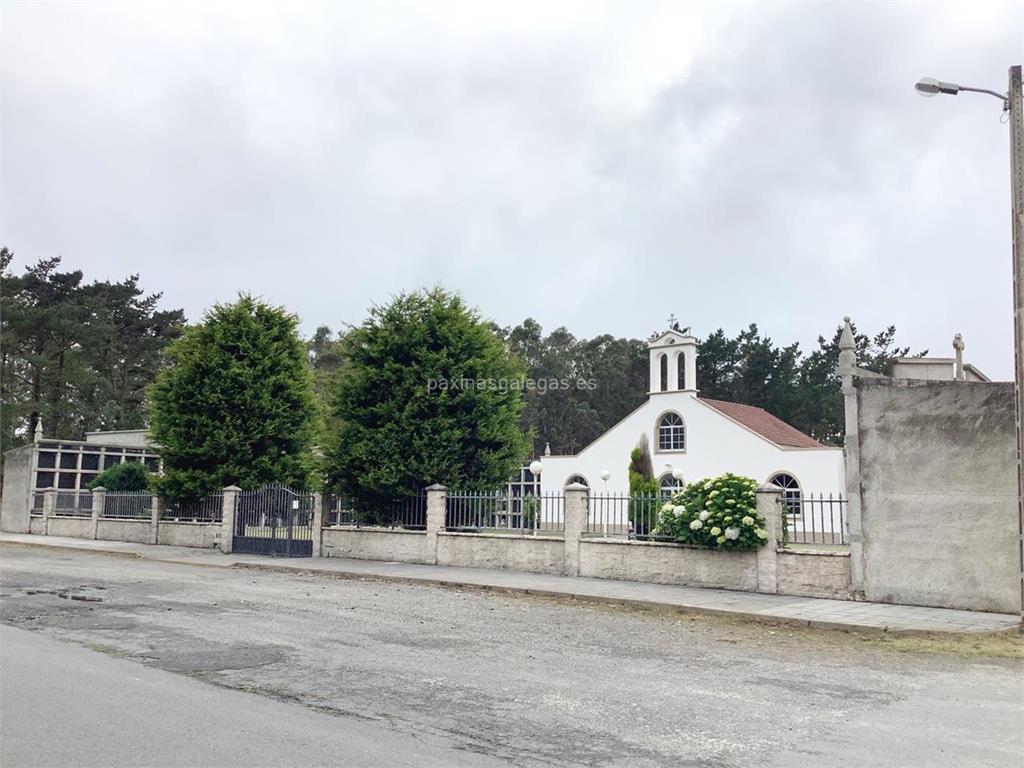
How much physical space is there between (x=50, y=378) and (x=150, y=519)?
29.9m

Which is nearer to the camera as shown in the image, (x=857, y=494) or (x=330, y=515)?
(x=857, y=494)

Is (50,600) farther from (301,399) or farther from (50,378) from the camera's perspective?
(50,378)

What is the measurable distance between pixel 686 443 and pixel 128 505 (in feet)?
83.2

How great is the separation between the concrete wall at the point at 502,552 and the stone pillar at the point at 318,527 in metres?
4.26

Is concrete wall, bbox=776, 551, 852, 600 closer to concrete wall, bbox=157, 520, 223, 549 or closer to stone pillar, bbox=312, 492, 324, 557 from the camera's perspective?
stone pillar, bbox=312, 492, 324, 557

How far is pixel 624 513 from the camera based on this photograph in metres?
17.4

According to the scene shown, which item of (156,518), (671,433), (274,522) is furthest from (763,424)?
(156,518)

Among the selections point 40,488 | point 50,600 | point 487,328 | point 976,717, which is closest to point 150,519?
point 40,488

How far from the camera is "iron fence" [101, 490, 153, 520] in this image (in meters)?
28.7

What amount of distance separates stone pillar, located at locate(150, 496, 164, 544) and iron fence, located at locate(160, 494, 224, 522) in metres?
0.13

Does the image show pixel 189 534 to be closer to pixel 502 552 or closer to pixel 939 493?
pixel 502 552

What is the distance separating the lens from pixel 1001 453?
12.4m

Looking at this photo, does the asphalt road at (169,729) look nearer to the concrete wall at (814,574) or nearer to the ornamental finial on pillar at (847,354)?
the concrete wall at (814,574)

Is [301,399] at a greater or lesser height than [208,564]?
greater
